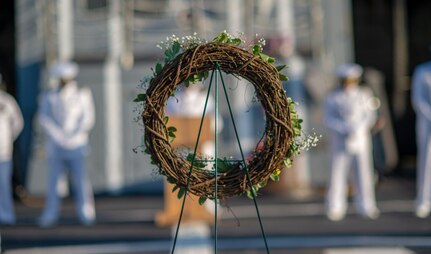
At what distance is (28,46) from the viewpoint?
1556cm

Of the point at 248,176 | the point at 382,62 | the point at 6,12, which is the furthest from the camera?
the point at 382,62

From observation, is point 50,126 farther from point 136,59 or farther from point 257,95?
point 257,95

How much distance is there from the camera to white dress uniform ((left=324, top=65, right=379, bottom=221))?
11805mm

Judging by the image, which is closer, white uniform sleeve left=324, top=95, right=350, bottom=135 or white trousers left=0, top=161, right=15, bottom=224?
white uniform sleeve left=324, top=95, right=350, bottom=135

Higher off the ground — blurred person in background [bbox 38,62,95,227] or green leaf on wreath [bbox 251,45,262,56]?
green leaf on wreath [bbox 251,45,262,56]

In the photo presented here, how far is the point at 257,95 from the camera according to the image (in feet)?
18.9

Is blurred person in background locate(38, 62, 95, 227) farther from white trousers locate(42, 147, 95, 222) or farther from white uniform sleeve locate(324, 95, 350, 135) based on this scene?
white uniform sleeve locate(324, 95, 350, 135)

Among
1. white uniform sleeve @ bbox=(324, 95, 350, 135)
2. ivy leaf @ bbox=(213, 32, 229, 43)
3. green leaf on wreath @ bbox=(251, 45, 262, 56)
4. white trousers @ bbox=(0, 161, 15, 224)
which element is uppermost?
ivy leaf @ bbox=(213, 32, 229, 43)

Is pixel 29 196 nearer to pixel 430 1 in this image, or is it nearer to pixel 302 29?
pixel 302 29

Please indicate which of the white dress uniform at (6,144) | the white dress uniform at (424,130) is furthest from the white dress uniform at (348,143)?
the white dress uniform at (6,144)

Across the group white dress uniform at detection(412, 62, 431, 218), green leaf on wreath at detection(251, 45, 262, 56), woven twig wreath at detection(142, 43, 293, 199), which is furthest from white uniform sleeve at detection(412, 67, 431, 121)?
green leaf on wreath at detection(251, 45, 262, 56)

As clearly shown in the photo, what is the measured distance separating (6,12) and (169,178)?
12926mm

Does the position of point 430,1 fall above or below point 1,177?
above

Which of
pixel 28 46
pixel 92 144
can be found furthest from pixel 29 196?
pixel 28 46
